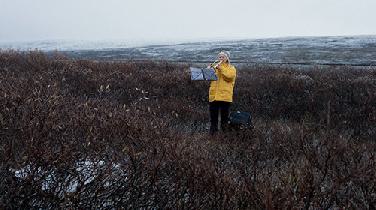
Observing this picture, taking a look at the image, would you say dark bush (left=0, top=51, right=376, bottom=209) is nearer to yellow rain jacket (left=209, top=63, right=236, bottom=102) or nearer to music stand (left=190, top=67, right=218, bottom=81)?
yellow rain jacket (left=209, top=63, right=236, bottom=102)

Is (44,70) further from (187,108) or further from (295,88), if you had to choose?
(295,88)

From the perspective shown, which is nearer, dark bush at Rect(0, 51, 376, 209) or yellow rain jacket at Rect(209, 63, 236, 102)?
dark bush at Rect(0, 51, 376, 209)

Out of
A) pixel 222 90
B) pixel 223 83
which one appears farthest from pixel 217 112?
pixel 223 83

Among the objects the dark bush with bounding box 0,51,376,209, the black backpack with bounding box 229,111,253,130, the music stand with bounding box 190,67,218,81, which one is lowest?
the black backpack with bounding box 229,111,253,130

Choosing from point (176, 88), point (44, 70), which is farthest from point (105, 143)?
point (44, 70)

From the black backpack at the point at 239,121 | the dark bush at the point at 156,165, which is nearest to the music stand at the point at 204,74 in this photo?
the black backpack at the point at 239,121

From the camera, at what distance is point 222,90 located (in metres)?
8.46

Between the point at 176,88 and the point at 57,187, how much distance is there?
8.76m

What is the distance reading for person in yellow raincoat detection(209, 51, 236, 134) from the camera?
8336 millimetres

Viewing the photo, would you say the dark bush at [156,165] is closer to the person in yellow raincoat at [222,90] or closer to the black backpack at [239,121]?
the black backpack at [239,121]

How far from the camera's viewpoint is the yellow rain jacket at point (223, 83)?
8314mm

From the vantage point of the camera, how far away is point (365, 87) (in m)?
12.0

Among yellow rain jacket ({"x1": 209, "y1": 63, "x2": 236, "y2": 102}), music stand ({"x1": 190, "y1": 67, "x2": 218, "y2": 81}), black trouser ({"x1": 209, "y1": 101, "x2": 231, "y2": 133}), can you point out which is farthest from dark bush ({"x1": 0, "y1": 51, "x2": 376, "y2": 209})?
music stand ({"x1": 190, "y1": 67, "x2": 218, "y2": 81})

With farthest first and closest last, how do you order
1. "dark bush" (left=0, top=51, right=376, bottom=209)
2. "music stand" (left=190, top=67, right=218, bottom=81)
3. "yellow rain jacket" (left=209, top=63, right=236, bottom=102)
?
1. "yellow rain jacket" (left=209, top=63, right=236, bottom=102)
2. "music stand" (left=190, top=67, right=218, bottom=81)
3. "dark bush" (left=0, top=51, right=376, bottom=209)
